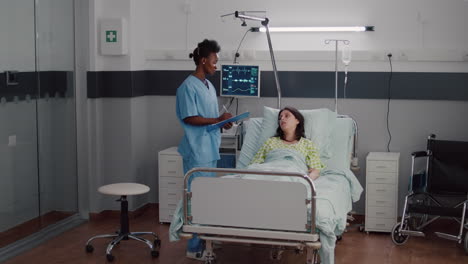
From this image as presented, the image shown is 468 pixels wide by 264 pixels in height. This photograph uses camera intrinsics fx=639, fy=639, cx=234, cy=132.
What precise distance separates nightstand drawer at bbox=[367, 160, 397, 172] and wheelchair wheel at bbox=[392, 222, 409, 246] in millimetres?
524

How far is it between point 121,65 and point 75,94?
491 mm

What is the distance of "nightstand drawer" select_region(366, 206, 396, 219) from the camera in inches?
212

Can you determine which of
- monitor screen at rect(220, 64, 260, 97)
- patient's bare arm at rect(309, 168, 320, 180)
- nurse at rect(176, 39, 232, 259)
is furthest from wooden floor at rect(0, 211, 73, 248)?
patient's bare arm at rect(309, 168, 320, 180)

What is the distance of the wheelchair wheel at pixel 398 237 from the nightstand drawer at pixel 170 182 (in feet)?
6.11

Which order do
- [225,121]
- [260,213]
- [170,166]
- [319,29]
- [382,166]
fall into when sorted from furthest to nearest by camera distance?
[319,29]
[170,166]
[382,166]
[225,121]
[260,213]

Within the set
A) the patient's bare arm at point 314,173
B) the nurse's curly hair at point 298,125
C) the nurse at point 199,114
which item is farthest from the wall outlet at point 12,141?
the patient's bare arm at point 314,173

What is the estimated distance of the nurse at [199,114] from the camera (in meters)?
4.49

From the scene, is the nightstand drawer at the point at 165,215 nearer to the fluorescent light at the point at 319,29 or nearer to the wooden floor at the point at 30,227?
the wooden floor at the point at 30,227

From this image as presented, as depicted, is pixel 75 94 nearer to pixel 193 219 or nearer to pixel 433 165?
pixel 193 219

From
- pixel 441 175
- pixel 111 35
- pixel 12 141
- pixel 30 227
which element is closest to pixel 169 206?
pixel 30 227

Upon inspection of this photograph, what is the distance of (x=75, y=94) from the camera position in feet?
18.8

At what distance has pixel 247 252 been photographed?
4902 millimetres

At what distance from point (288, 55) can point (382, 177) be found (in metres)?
1.42

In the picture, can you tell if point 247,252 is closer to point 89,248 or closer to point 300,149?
point 300,149
